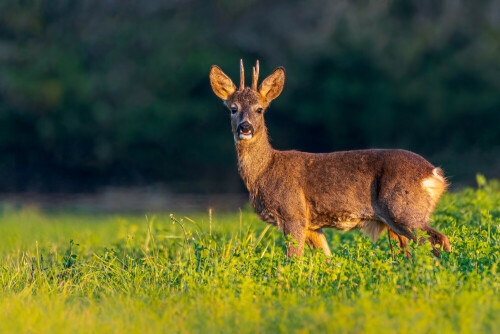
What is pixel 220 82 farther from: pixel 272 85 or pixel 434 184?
pixel 434 184

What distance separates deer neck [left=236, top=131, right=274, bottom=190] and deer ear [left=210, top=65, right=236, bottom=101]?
66cm

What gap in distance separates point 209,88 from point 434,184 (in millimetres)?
24229

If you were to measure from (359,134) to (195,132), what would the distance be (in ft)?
22.3

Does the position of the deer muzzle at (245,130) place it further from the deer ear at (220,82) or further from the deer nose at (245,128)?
the deer ear at (220,82)

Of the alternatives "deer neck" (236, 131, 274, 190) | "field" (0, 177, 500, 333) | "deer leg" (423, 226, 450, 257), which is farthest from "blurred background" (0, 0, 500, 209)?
"deer leg" (423, 226, 450, 257)

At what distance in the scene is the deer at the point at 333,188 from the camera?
261 inches

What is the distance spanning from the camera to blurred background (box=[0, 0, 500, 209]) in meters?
27.3

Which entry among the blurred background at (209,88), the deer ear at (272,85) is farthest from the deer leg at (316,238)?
the blurred background at (209,88)

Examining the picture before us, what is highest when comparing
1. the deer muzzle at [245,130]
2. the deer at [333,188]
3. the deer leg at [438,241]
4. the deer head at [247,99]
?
the deer head at [247,99]

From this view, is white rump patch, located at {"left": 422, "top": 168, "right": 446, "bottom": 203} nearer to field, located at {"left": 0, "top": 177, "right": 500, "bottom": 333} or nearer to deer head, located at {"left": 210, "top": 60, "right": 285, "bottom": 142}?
field, located at {"left": 0, "top": 177, "right": 500, "bottom": 333}

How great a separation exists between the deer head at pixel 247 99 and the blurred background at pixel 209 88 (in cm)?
1711

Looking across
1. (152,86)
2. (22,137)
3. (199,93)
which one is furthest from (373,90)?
(22,137)

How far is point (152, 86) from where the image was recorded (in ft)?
104

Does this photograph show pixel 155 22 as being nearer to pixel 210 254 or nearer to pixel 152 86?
pixel 152 86
